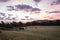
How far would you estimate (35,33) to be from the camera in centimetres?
158

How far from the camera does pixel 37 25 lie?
1.57 metres

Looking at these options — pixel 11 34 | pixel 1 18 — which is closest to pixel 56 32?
pixel 11 34

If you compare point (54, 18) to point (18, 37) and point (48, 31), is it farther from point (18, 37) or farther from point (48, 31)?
point (18, 37)

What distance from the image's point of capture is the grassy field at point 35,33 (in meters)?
1.56

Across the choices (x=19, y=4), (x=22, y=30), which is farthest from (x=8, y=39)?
(x=19, y=4)

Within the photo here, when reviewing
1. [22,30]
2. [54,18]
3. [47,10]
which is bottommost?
[22,30]

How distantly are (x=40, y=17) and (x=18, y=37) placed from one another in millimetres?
358

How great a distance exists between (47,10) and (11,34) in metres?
0.52

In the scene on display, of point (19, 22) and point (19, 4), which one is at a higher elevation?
point (19, 4)

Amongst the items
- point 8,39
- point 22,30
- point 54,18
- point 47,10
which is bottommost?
point 8,39

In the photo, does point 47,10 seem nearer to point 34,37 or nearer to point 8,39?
point 34,37

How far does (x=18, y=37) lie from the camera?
1599 mm

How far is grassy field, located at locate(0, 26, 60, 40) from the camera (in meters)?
1.56

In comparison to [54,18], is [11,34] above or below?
below
